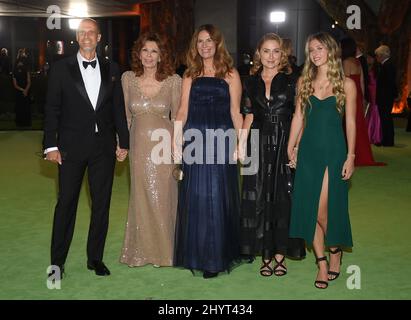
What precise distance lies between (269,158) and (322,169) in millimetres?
395

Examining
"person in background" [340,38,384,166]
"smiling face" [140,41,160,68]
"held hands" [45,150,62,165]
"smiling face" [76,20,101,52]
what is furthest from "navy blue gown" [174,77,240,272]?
"person in background" [340,38,384,166]

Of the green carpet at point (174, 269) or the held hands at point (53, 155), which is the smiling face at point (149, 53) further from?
the green carpet at point (174, 269)

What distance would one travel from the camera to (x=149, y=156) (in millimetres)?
4602

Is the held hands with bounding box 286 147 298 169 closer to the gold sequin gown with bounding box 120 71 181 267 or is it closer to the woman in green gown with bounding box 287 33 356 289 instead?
the woman in green gown with bounding box 287 33 356 289

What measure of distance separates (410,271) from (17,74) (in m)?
12.3

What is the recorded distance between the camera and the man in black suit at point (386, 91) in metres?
11.5

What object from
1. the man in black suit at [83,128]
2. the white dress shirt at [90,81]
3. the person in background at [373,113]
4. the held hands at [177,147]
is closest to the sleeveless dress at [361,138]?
the person in background at [373,113]

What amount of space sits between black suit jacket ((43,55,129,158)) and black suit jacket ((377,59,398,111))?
8143 mm

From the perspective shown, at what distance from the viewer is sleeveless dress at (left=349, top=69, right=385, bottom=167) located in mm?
9045

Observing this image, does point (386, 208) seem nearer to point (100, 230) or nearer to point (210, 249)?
point (210, 249)

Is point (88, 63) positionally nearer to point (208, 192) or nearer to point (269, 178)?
point (208, 192)

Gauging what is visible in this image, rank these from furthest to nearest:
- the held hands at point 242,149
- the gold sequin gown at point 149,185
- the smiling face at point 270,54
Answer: the gold sequin gown at point 149,185, the held hands at point 242,149, the smiling face at point 270,54

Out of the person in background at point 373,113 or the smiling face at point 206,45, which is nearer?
the smiling face at point 206,45

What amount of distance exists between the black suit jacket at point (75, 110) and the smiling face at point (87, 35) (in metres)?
0.13
